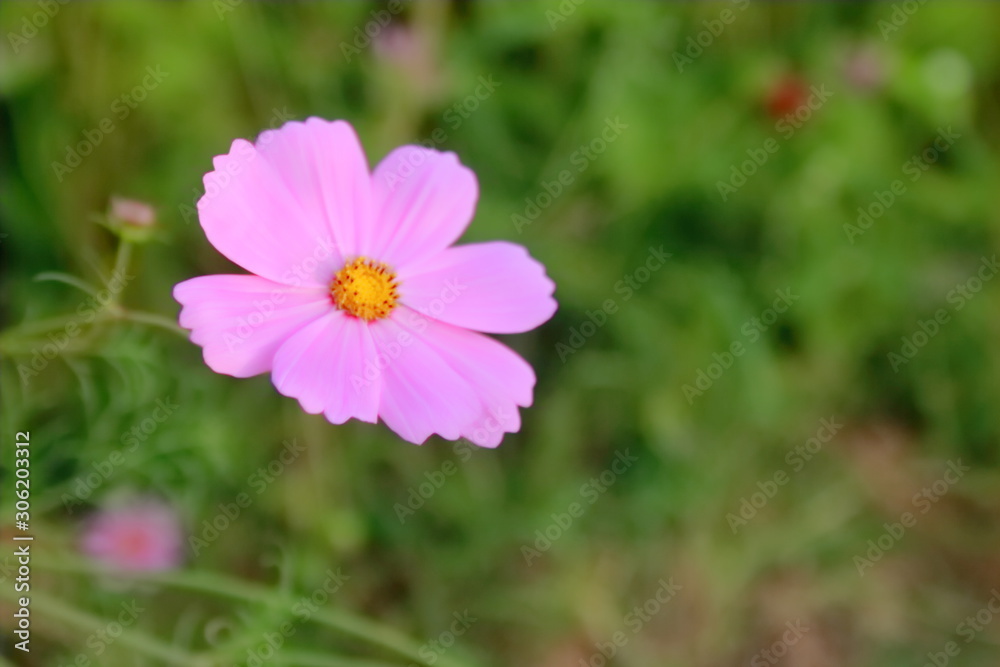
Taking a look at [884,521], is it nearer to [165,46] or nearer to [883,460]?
[883,460]

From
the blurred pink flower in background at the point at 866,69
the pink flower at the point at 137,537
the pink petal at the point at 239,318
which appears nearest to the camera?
the pink petal at the point at 239,318

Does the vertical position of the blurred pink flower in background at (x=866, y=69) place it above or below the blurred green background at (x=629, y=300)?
above

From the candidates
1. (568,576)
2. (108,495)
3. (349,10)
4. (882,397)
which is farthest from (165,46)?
(882,397)

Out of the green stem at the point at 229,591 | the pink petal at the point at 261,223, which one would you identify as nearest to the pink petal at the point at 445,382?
the pink petal at the point at 261,223

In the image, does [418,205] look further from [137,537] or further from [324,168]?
[137,537]

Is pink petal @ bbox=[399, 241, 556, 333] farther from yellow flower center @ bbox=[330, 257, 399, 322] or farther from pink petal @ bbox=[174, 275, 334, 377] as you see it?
pink petal @ bbox=[174, 275, 334, 377]

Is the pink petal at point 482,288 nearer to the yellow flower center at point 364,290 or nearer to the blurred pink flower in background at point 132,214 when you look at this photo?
the yellow flower center at point 364,290
